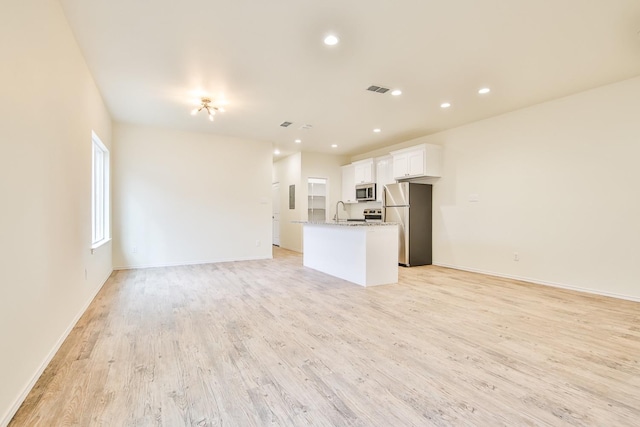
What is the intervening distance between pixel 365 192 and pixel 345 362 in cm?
572

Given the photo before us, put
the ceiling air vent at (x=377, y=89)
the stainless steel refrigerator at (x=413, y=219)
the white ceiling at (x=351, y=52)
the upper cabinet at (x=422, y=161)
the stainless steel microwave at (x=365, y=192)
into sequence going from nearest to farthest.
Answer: the white ceiling at (x=351, y=52) < the ceiling air vent at (x=377, y=89) < the upper cabinet at (x=422, y=161) < the stainless steel refrigerator at (x=413, y=219) < the stainless steel microwave at (x=365, y=192)

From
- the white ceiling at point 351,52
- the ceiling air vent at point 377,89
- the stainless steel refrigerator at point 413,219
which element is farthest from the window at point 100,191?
the stainless steel refrigerator at point 413,219

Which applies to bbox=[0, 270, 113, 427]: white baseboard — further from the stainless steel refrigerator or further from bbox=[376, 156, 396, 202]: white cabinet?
bbox=[376, 156, 396, 202]: white cabinet

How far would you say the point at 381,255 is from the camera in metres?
4.51

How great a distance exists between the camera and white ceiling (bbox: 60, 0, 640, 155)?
8.16 ft

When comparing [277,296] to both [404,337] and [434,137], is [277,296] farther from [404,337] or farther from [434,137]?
[434,137]

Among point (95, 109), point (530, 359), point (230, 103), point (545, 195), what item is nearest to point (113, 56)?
point (95, 109)

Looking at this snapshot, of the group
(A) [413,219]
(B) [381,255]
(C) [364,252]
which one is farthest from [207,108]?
(A) [413,219]

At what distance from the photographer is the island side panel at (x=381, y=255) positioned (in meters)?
4.41

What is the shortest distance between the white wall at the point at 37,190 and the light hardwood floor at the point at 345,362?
282mm

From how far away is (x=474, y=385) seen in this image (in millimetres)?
1888

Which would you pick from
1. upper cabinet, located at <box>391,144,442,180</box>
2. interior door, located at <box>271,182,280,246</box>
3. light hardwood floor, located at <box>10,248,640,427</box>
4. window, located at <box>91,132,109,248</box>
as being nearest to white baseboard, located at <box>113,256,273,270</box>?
window, located at <box>91,132,109,248</box>

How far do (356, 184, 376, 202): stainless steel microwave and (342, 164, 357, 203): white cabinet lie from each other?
190 millimetres

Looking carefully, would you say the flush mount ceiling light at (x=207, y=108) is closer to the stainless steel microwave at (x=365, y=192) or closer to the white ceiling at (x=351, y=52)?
the white ceiling at (x=351, y=52)
